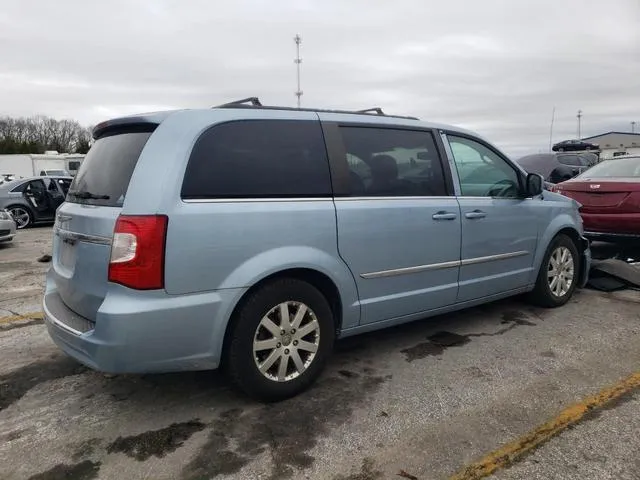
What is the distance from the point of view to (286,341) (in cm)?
324

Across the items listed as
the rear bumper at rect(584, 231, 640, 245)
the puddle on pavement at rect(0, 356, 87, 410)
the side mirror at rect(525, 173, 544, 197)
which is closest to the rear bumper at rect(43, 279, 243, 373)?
the puddle on pavement at rect(0, 356, 87, 410)

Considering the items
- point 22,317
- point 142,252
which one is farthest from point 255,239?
point 22,317

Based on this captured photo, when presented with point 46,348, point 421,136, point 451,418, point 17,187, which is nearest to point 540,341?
point 451,418

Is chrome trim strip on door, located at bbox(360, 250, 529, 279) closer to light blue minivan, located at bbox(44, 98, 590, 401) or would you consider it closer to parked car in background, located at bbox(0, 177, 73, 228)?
light blue minivan, located at bbox(44, 98, 590, 401)

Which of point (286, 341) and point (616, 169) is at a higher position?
point (616, 169)

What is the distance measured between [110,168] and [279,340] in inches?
56.9

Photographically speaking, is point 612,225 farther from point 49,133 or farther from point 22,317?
point 49,133

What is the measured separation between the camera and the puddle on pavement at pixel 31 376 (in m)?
3.46

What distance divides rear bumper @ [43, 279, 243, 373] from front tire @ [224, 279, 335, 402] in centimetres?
12

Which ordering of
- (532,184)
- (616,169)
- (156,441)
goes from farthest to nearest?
(616,169), (532,184), (156,441)

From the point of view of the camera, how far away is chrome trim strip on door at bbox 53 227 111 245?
287 cm

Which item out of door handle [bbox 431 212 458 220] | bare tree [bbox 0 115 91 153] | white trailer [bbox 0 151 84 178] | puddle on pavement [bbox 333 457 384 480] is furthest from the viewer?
bare tree [bbox 0 115 91 153]

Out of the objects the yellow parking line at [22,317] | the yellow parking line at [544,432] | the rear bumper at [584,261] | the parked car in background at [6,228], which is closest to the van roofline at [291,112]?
the rear bumper at [584,261]

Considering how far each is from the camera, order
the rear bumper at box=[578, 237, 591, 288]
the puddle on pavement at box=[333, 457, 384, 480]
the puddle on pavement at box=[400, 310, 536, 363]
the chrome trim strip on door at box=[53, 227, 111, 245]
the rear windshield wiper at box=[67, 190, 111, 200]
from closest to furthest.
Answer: the puddle on pavement at box=[333, 457, 384, 480]
the chrome trim strip on door at box=[53, 227, 111, 245]
the rear windshield wiper at box=[67, 190, 111, 200]
the puddle on pavement at box=[400, 310, 536, 363]
the rear bumper at box=[578, 237, 591, 288]
